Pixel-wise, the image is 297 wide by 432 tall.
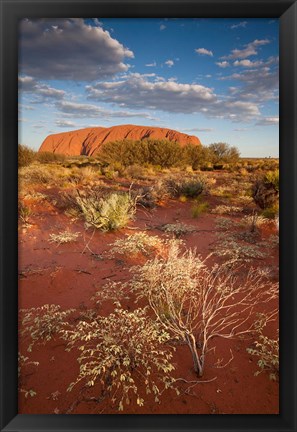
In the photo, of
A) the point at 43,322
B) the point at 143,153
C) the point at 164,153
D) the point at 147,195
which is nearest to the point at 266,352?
the point at 43,322

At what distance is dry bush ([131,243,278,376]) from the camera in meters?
2.27

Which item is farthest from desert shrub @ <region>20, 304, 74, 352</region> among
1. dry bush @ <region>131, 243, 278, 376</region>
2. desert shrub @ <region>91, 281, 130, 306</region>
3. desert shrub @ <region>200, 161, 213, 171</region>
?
desert shrub @ <region>200, 161, 213, 171</region>

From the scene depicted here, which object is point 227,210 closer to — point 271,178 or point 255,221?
point 255,221

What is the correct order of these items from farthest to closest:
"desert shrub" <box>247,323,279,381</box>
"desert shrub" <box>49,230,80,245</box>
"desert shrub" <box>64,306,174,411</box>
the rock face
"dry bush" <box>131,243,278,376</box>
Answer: the rock face < "desert shrub" <box>49,230,80,245</box> < "dry bush" <box>131,243,278,376</box> < "desert shrub" <box>247,323,279,381</box> < "desert shrub" <box>64,306,174,411</box>

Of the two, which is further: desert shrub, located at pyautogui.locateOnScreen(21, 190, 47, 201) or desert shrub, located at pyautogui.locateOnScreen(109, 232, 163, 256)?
desert shrub, located at pyautogui.locateOnScreen(21, 190, 47, 201)

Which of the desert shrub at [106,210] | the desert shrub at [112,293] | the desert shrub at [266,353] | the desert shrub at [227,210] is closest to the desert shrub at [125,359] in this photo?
the desert shrub at [112,293]

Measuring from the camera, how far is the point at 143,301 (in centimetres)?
257

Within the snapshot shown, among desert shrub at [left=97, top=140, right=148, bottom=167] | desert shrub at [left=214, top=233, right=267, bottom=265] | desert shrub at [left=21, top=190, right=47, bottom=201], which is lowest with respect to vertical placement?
desert shrub at [left=214, top=233, right=267, bottom=265]

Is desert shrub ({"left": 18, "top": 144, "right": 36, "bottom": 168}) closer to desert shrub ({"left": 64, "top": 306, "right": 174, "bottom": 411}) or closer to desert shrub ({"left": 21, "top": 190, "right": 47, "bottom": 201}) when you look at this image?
desert shrub ({"left": 21, "top": 190, "right": 47, "bottom": 201})

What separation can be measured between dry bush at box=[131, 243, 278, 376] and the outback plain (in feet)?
0.04

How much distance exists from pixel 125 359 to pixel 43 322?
793 millimetres

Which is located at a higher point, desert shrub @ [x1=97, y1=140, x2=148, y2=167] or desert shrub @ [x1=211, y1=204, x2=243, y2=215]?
desert shrub @ [x1=97, y1=140, x2=148, y2=167]

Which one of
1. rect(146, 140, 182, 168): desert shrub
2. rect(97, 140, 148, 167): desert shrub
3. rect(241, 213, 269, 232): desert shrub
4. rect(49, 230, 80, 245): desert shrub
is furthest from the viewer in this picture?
rect(146, 140, 182, 168): desert shrub
